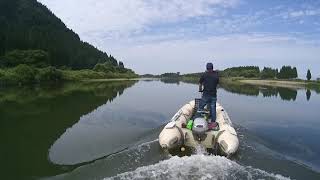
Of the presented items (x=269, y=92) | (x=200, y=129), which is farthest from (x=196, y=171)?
(x=269, y=92)

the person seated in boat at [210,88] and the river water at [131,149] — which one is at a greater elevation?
the person seated in boat at [210,88]

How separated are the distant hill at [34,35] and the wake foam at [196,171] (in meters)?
85.4

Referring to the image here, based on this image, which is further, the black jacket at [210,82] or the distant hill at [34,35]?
the distant hill at [34,35]

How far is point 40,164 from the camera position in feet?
43.0

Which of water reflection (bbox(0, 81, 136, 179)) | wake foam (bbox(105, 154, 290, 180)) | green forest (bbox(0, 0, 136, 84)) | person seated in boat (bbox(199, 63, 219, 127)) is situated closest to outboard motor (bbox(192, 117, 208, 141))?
wake foam (bbox(105, 154, 290, 180))

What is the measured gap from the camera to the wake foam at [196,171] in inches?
413

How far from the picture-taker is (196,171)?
10812 millimetres

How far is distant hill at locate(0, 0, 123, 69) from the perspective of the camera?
9756 centimetres

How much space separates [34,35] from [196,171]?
102 meters

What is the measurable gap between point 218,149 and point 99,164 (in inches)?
152

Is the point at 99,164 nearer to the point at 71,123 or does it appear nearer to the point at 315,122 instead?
the point at 71,123

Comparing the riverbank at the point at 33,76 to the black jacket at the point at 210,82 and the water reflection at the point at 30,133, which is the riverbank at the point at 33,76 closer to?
the water reflection at the point at 30,133

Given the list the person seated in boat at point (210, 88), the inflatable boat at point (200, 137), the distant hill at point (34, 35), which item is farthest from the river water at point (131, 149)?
the distant hill at point (34, 35)

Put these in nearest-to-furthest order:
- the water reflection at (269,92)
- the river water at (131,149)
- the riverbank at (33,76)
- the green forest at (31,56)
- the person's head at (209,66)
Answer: the river water at (131,149), the person's head at (209,66), the water reflection at (269,92), the riverbank at (33,76), the green forest at (31,56)
